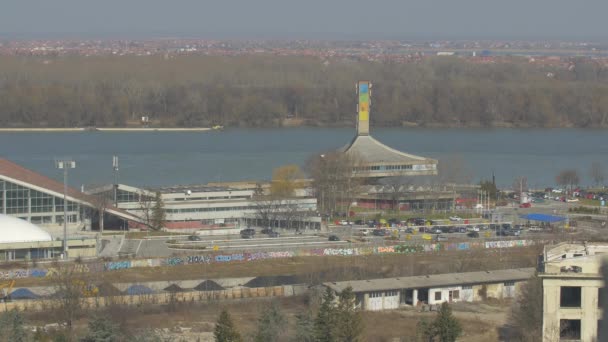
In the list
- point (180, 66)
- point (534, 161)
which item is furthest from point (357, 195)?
point (180, 66)

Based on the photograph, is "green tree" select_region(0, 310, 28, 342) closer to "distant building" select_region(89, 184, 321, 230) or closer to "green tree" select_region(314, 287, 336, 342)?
"green tree" select_region(314, 287, 336, 342)

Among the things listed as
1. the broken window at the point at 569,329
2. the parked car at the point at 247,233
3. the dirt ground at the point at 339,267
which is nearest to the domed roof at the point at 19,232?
the dirt ground at the point at 339,267

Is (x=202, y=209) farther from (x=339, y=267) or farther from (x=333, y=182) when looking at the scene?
(x=339, y=267)

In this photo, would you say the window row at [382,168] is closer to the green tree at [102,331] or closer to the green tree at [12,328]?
the green tree at [12,328]

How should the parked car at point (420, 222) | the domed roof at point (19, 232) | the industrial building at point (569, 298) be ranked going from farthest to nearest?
the parked car at point (420, 222), the domed roof at point (19, 232), the industrial building at point (569, 298)

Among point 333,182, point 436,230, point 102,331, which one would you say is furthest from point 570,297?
point 333,182

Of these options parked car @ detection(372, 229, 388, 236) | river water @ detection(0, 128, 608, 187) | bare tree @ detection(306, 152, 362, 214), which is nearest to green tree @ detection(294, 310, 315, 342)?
parked car @ detection(372, 229, 388, 236)
